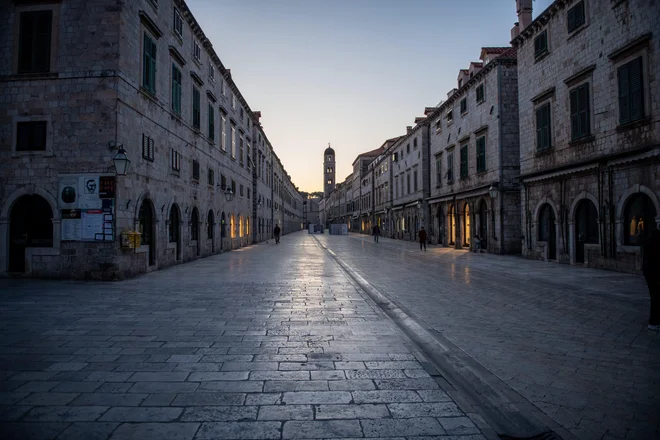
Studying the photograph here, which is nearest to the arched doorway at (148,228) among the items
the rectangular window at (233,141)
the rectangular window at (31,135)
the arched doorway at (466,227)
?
the rectangular window at (31,135)

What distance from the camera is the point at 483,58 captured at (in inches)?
987

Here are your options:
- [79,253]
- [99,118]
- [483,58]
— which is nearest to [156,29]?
[99,118]

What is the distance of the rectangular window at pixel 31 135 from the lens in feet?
41.0

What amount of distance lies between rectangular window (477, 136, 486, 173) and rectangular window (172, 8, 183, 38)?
18.1 metres

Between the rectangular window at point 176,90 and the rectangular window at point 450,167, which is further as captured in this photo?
the rectangular window at point 450,167

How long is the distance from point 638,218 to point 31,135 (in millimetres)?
20072

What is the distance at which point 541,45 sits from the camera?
18.5 meters

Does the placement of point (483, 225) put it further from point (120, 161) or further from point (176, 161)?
point (120, 161)

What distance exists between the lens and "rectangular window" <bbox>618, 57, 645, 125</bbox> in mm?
12906

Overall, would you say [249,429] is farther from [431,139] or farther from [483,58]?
[431,139]

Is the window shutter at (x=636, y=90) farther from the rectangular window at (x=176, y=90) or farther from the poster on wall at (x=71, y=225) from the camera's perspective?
the poster on wall at (x=71, y=225)

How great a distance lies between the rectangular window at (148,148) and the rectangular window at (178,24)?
242 inches

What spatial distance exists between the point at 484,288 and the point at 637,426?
301 inches

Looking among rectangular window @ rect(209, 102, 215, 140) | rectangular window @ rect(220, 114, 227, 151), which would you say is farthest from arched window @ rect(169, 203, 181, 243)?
rectangular window @ rect(220, 114, 227, 151)
